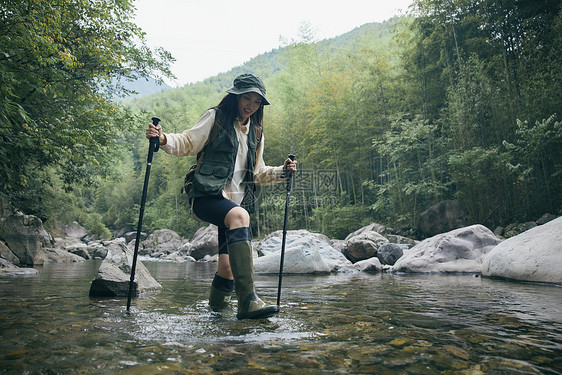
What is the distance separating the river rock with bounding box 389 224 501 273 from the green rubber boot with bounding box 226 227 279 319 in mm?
5778

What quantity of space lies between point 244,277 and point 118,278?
7.39ft

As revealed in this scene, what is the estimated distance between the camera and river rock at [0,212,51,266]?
10.0 m

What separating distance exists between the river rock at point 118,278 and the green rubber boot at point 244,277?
6.81ft

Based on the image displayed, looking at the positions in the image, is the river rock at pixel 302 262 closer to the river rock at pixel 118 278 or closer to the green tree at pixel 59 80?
the river rock at pixel 118 278

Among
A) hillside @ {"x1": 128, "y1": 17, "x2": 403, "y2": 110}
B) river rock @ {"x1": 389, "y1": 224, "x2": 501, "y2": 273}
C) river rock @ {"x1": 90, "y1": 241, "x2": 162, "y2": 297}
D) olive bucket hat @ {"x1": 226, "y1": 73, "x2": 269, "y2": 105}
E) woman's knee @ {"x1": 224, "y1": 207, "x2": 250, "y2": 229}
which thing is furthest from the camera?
hillside @ {"x1": 128, "y1": 17, "x2": 403, "y2": 110}

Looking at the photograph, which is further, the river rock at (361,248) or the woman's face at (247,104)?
the river rock at (361,248)

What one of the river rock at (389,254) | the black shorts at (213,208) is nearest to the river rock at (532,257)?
the river rock at (389,254)

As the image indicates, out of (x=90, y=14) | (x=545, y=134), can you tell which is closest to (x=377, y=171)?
(x=545, y=134)

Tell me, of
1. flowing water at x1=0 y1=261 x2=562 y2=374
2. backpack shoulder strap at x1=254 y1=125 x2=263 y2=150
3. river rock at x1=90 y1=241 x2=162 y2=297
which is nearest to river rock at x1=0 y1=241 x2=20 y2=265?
river rock at x1=90 y1=241 x2=162 y2=297

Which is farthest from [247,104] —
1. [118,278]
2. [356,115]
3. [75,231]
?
[75,231]

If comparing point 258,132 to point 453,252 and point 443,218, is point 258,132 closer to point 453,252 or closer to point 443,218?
point 453,252

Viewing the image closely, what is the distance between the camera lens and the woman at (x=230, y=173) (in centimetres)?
269

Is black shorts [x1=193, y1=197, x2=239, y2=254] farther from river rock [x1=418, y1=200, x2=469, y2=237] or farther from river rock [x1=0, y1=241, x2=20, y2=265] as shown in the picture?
river rock [x1=418, y1=200, x2=469, y2=237]

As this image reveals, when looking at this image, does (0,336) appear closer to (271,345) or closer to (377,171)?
(271,345)
